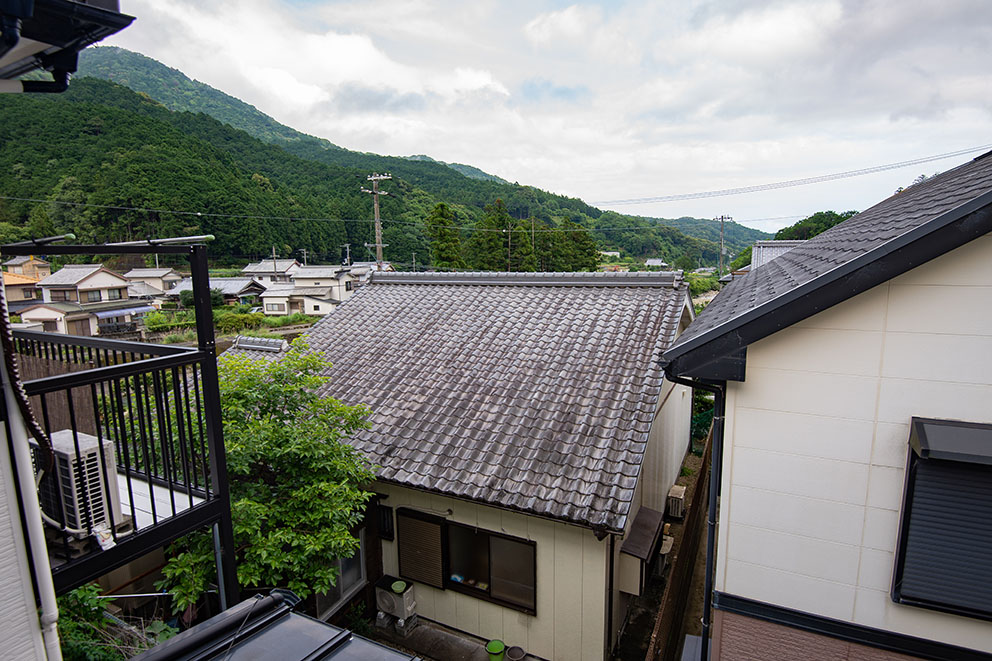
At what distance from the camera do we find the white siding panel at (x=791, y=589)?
155 inches

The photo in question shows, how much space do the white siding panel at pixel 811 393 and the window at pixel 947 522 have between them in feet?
1.17

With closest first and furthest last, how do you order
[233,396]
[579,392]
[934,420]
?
1. [934,420]
2. [233,396]
3. [579,392]

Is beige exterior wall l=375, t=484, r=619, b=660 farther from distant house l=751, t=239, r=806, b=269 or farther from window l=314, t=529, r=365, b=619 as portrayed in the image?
distant house l=751, t=239, r=806, b=269

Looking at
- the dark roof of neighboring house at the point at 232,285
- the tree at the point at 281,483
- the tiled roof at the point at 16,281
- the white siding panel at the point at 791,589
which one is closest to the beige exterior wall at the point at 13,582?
the tree at the point at 281,483

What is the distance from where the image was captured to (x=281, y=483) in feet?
19.4

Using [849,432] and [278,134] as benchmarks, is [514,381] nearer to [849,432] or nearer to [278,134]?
[849,432]

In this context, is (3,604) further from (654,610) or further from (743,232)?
(743,232)

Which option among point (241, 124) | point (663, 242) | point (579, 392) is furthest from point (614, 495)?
point (241, 124)

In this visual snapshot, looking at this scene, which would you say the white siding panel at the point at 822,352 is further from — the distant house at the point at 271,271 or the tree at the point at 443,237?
the distant house at the point at 271,271

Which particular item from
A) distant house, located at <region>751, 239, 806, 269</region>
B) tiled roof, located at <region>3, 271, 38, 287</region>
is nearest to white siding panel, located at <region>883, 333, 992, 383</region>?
distant house, located at <region>751, 239, 806, 269</region>

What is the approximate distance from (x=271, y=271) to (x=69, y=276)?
20586 millimetres

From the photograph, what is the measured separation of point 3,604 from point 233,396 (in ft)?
12.6

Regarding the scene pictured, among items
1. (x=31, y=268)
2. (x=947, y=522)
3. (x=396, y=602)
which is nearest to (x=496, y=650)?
(x=396, y=602)

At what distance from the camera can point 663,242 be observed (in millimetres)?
86812
